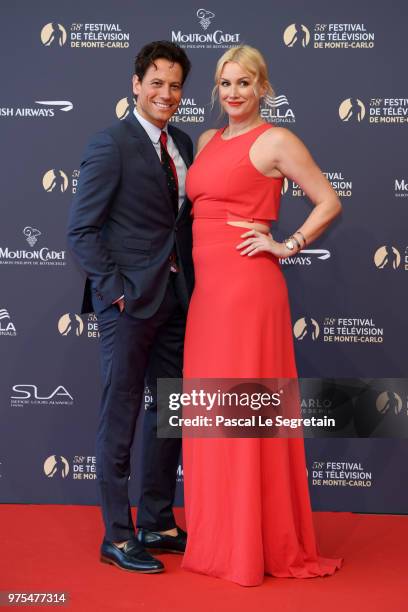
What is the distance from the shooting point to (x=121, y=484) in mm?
3281

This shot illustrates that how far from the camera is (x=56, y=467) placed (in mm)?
4262

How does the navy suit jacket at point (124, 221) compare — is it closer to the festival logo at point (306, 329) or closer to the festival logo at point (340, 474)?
the festival logo at point (306, 329)

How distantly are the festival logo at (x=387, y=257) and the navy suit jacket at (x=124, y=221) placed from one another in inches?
49.7

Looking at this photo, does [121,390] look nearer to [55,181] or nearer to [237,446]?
[237,446]

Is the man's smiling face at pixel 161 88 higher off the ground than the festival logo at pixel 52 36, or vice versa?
the festival logo at pixel 52 36

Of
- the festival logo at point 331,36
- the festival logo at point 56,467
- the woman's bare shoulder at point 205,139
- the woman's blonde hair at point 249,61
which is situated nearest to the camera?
the woman's blonde hair at point 249,61

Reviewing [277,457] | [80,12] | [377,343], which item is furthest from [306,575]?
[80,12]

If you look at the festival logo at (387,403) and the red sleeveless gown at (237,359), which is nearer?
the red sleeveless gown at (237,359)

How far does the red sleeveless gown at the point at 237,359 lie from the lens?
3115 mm

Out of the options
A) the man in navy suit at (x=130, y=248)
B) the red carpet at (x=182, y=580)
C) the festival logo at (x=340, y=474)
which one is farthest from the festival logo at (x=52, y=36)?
the festival logo at (x=340, y=474)

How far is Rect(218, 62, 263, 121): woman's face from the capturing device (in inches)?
123

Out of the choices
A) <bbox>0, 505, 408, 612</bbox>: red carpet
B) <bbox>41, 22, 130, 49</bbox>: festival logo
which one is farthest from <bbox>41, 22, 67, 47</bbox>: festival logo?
<bbox>0, 505, 408, 612</bbox>: red carpet

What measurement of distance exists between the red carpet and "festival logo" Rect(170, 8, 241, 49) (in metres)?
2.36

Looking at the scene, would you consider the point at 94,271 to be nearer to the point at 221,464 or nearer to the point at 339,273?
the point at 221,464
